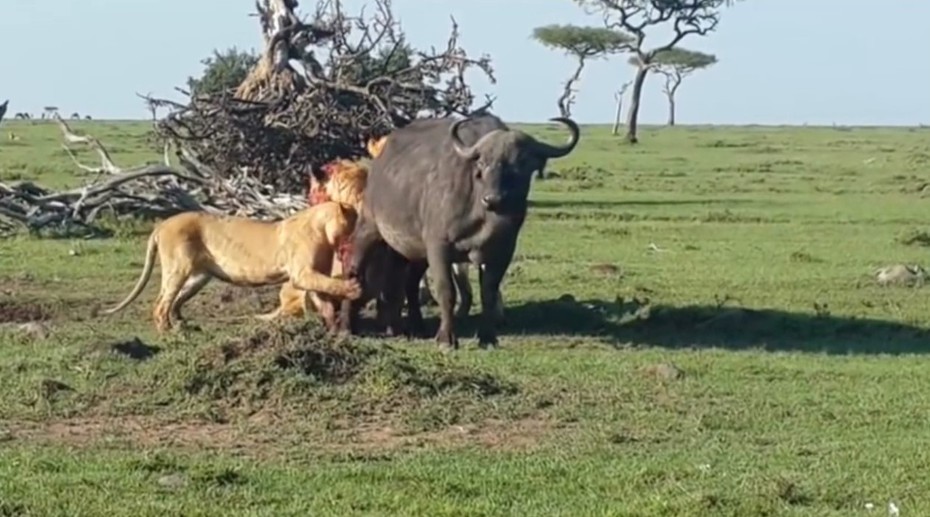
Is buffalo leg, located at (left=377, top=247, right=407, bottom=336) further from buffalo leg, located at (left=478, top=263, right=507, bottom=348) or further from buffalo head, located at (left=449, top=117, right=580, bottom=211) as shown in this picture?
buffalo head, located at (left=449, top=117, right=580, bottom=211)

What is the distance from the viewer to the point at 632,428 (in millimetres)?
9156

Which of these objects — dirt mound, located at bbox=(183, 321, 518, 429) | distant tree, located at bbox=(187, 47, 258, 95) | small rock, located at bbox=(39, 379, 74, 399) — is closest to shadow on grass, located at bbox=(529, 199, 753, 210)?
distant tree, located at bbox=(187, 47, 258, 95)

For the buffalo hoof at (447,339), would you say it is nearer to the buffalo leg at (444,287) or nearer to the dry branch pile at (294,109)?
the buffalo leg at (444,287)

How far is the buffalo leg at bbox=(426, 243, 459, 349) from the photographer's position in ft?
41.5

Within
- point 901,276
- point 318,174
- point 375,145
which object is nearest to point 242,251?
point 375,145

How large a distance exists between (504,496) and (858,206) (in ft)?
68.7

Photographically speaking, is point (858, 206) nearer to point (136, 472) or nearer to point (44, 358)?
point (44, 358)

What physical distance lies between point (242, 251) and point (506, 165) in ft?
7.06

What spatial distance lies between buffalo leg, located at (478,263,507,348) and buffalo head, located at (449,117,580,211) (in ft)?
1.94

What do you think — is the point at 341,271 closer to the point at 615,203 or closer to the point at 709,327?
the point at 709,327

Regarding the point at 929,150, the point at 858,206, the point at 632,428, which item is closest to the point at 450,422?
the point at 632,428

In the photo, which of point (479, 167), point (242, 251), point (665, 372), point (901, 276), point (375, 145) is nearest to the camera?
point (665, 372)

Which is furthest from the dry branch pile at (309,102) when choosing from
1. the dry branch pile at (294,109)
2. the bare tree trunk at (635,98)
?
the bare tree trunk at (635,98)

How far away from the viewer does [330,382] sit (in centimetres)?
966
